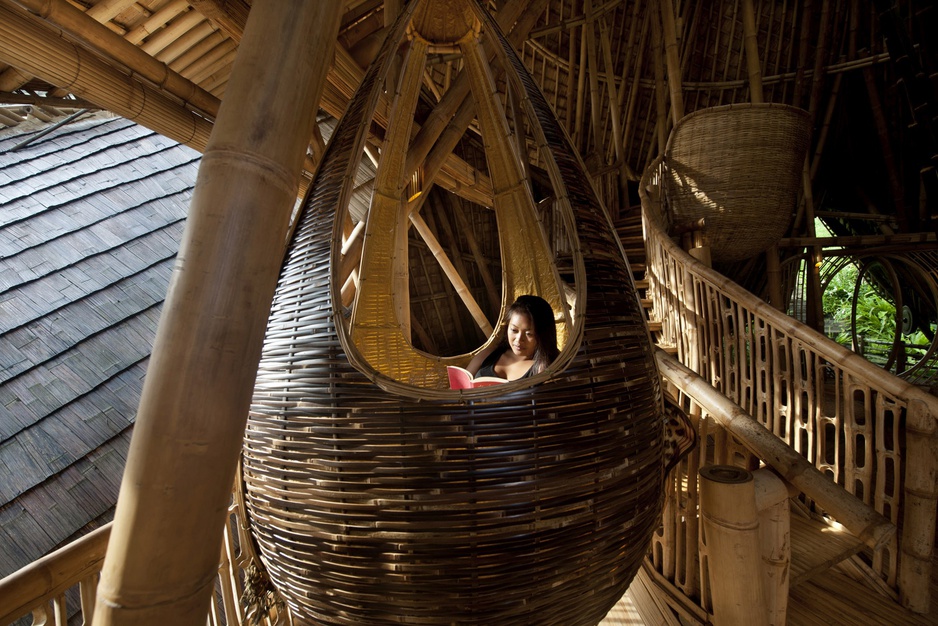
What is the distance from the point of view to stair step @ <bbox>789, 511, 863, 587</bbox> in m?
1.54

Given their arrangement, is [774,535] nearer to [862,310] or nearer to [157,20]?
[157,20]

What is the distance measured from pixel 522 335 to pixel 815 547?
1284mm

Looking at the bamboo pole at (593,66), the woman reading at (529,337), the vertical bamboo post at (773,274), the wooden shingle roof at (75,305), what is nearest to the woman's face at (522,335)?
the woman reading at (529,337)

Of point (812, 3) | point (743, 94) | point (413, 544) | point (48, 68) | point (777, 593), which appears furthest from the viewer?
point (743, 94)

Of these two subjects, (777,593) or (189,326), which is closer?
(189,326)

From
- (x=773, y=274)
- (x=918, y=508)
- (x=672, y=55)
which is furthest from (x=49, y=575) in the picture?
(x=773, y=274)

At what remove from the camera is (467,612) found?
697mm

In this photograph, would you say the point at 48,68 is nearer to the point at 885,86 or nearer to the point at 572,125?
the point at 572,125

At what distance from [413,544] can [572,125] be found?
6.54 m

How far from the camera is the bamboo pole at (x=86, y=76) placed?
4.47 feet

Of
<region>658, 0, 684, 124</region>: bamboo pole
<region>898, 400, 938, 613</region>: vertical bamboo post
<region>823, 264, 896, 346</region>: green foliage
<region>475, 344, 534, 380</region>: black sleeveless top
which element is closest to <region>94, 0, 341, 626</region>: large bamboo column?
<region>475, 344, 534, 380</region>: black sleeveless top

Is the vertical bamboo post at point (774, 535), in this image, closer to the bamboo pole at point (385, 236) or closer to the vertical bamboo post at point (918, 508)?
the vertical bamboo post at point (918, 508)

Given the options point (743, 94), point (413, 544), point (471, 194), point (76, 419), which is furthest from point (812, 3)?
point (76, 419)

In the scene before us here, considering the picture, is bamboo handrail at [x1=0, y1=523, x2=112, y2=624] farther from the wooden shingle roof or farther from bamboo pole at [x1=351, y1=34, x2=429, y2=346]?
the wooden shingle roof
